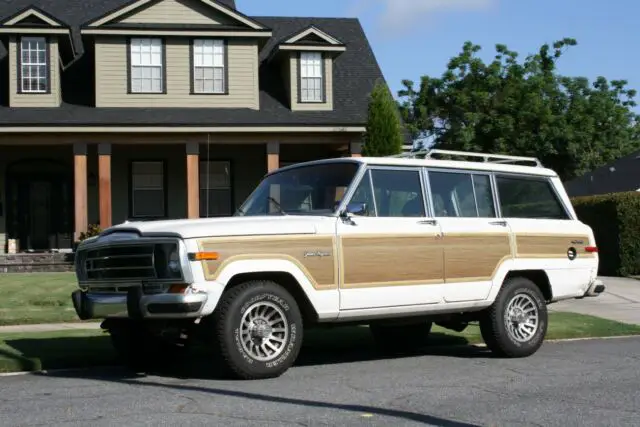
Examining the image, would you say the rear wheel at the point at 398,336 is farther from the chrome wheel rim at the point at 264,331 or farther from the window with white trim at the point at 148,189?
the window with white trim at the point at 148,189

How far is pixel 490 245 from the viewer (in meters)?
9.30

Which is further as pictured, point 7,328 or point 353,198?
point 7,328

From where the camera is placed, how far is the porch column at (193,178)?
2358 cm

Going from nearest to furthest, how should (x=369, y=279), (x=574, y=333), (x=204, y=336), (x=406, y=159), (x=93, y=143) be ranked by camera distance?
(x=204, y=336), (x=369, y=279), (x=406, y=159), (x=574, y=333), (x=93, y=143)

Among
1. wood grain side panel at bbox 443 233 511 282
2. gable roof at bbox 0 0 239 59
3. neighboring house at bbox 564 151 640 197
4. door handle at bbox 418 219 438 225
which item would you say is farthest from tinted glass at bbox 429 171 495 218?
neighboring house at bbox 564 151 640 197

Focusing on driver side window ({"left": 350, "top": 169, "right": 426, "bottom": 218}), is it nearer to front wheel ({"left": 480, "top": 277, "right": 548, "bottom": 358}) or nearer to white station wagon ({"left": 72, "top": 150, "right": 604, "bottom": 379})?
white station wagon ({"left": 72, "top": 150, "right": 604, "bottom": 379})

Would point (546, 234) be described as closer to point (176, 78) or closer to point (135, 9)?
point (176, 78)

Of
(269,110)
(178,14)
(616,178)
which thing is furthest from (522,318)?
(616,178)

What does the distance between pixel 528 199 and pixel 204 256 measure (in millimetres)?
4460

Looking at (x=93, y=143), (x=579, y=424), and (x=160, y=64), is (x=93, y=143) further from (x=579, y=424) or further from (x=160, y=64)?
(x=579, y=424)

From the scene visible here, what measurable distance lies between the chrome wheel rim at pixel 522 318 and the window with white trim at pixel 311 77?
54.1 ft

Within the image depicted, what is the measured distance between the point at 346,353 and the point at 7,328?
194 inches

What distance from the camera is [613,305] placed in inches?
615

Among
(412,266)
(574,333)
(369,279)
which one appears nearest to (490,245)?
(412,266)
